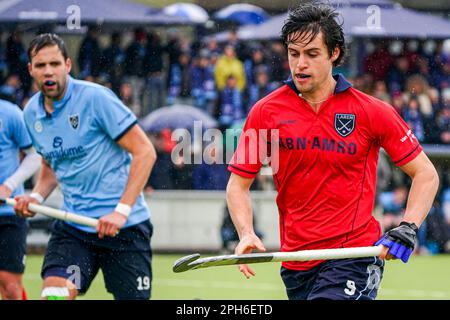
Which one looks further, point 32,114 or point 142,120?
point 142,120

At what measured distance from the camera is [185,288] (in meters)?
11.1

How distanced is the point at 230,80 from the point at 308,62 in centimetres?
990

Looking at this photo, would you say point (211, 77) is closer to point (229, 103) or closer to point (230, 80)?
point (230, 80)

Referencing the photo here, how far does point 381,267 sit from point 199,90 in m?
10.4

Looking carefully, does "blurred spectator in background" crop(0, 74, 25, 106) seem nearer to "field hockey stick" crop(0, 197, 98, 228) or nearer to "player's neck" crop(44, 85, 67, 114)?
"player's neck" crop(44, 85, 67, 114)

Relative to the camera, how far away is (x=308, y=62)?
5410mm

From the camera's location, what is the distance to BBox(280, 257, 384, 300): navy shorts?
208 inches

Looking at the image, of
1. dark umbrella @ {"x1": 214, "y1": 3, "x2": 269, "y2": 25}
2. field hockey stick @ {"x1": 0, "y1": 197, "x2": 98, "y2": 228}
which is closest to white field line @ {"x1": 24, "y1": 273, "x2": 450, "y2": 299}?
field hockey stick @ {"x1": 0, "y1": 197, "x2": 98, "y2": 228}

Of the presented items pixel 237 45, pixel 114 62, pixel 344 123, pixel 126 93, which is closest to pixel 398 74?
pixel 237 45
